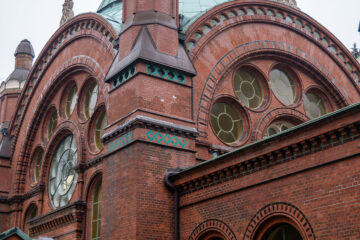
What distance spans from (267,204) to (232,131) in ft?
24.4

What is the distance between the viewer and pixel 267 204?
12.6 metres

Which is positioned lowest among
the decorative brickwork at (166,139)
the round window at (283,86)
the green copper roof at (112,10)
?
the decorative brickwork at (166,139)

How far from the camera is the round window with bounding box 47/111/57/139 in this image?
79.4 feet

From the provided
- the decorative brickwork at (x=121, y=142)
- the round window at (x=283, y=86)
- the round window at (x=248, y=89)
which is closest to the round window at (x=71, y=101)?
the decorative brickwork at (x=121, y=142)

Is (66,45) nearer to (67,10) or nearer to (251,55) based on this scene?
(67,10)

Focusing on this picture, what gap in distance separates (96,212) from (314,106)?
10361 millimetres

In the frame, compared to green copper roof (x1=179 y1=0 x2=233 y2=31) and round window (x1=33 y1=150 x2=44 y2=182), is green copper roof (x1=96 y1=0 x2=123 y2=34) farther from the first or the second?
round window (x1=33 y1=150 x2=44 y2=182)

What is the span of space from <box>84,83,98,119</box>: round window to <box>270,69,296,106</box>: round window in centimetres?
709

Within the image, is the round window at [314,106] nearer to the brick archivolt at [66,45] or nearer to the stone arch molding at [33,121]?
the brick archivolt at [66,45]

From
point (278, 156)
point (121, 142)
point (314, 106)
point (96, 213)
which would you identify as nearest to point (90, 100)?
point (96, 213)

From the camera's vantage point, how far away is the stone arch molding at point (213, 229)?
13586 mm

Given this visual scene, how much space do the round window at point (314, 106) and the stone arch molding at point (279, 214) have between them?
10.7 meters

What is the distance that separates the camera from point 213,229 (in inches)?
555

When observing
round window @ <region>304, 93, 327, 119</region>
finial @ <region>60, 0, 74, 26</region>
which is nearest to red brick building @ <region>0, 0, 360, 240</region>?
round window @ <region>304, 93, 327, 119</region>
